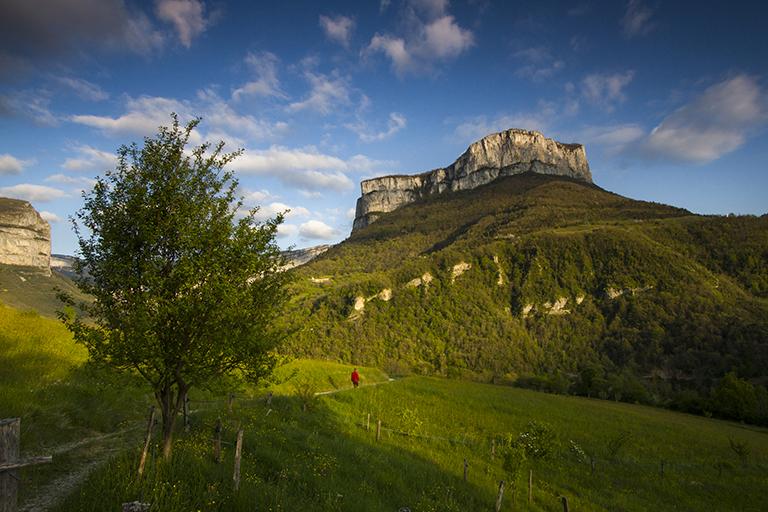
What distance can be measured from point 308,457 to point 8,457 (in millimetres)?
12500

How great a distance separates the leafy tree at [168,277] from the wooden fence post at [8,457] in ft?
12.9

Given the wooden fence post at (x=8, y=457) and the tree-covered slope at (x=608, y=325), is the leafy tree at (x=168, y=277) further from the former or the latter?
the tree-covered slope at (x=608, y=325)

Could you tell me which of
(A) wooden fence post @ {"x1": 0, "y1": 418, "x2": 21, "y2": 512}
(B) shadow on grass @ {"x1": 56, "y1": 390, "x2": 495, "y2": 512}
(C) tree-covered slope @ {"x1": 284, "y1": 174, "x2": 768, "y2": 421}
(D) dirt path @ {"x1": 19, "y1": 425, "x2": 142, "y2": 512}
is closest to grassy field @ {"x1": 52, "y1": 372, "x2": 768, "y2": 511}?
(B) shadow on grass @ {"x1": 56, "y1": 390, "x2": 495, "y2": 512}

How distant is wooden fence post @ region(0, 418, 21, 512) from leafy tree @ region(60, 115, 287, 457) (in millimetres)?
3932

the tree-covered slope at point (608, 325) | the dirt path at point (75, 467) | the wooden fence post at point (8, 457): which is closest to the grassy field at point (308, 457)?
the dirt path at point (75, 467)

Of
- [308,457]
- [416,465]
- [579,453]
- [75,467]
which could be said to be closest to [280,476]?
[308,457]

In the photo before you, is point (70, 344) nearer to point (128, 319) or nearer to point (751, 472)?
point (128, 319)

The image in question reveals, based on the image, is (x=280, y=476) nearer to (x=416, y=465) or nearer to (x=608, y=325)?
(x=416, y=465)

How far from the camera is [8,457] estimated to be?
5.42 metres

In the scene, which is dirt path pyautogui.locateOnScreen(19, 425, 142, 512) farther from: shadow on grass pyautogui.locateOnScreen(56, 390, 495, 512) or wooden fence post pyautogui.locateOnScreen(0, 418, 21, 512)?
wooden fence post pyautogui.locateOnScreen(0, 418, 21, 512)

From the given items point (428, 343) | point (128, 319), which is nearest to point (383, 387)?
point (128, 319)

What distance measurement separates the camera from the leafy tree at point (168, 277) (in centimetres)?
993

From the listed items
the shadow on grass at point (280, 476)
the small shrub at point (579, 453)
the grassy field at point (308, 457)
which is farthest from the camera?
the small shrub at point (579, 453)

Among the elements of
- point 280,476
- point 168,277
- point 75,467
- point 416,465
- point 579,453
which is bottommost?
point 579,453
